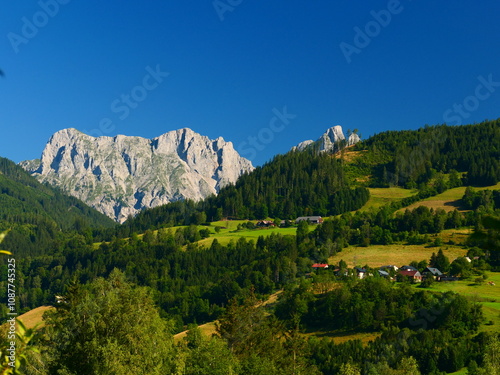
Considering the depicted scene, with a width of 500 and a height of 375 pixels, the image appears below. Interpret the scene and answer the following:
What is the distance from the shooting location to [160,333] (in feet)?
141

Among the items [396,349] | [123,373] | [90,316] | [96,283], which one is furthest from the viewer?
[396,349]

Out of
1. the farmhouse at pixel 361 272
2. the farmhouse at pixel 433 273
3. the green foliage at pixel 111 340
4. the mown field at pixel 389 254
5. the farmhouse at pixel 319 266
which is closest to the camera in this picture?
the green foliage at pixel 111 340

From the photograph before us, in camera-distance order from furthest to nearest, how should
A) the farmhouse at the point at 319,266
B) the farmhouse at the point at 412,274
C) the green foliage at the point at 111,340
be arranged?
the farmhouse at the point at 319,266 → the farmhouse at the point at 412,274 → the green foliage at the point at 111,340

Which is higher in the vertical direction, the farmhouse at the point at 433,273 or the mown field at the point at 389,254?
the mown field at the point at 389,254

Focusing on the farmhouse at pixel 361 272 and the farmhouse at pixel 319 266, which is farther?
the farmhouse at pixel 319 266

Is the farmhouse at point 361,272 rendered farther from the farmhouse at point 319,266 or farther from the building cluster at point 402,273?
the farmhouse at point 319,266

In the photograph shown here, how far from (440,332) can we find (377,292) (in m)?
22.8

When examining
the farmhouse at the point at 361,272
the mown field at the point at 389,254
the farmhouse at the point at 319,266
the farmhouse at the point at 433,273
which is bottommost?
the farmhouse at the point at 433,273

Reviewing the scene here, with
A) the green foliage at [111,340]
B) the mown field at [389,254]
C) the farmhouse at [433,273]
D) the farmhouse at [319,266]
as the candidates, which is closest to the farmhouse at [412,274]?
the farmhouse at [433,273]

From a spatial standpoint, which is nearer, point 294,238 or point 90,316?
point 90,316

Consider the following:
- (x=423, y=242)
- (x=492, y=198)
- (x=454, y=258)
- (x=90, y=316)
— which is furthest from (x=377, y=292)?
(x=492, y=198)

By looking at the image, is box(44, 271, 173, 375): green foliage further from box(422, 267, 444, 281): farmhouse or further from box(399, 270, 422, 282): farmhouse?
box(422, 267, 444, 281): farmhouse

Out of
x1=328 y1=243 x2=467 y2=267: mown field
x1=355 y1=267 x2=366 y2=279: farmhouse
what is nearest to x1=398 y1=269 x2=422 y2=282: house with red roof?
x1=355 y1=267 x2=366 y2=279: farmhouse

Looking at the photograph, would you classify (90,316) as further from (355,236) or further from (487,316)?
(355,236)
